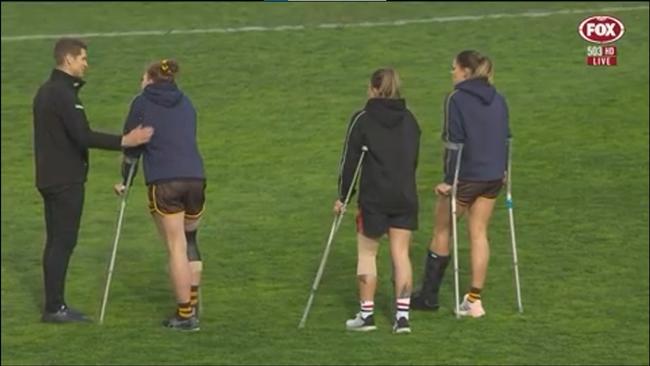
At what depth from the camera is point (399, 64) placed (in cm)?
2230

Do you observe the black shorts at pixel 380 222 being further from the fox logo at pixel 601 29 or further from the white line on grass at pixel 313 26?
the white line on grass at pixel 313 26

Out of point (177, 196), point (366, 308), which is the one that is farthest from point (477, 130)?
point (177, 196)

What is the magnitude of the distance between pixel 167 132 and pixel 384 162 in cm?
218

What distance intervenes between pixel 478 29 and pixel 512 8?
8.62ft

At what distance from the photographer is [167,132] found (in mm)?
10500

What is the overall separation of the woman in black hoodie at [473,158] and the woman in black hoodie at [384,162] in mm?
355

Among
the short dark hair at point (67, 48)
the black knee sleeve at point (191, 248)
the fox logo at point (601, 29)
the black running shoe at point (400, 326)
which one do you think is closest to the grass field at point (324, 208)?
the black running shoe at point (400, 326)

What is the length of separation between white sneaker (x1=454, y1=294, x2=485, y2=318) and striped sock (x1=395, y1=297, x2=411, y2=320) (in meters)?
0.76

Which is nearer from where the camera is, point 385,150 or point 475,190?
point 385,150

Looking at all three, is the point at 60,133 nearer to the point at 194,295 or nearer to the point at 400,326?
the point at 194,295

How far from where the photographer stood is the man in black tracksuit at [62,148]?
1266cm

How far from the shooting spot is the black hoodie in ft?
40.2

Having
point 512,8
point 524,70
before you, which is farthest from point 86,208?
point 512,8

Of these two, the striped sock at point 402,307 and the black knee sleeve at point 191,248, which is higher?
the black knee sleeve at point 191,248
